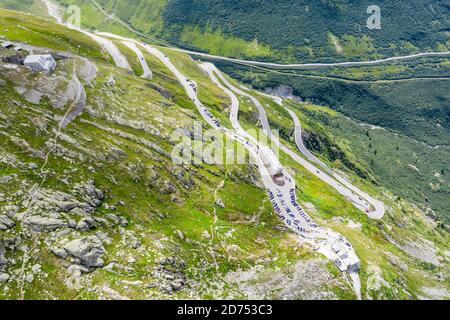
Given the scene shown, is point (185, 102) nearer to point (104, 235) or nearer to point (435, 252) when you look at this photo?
point (104, 235)

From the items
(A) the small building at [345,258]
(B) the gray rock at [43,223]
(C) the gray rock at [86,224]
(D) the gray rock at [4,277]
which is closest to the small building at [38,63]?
(B) the gray rock at [43,223]

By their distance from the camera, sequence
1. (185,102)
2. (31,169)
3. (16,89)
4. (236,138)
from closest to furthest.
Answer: (31,169) → (16,89) → (236,138) → (185,102)

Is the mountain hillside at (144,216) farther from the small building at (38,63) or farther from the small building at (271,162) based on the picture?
the small building at (271,162)

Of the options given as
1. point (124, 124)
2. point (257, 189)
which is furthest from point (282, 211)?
point (124, 124)

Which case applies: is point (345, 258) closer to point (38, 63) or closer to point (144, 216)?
point (144, 216)

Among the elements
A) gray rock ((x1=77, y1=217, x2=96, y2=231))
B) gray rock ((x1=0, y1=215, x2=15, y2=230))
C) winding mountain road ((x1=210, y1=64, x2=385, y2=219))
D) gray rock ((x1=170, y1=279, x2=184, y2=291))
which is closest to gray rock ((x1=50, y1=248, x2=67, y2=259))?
gray rock ((x1=77, y1=217, x2=96, y2=231))

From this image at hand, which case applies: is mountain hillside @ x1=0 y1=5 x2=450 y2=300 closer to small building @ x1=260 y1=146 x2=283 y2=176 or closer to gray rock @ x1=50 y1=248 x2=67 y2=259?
gray rock @ x1=50 y1=248 x2=67 y2=259
